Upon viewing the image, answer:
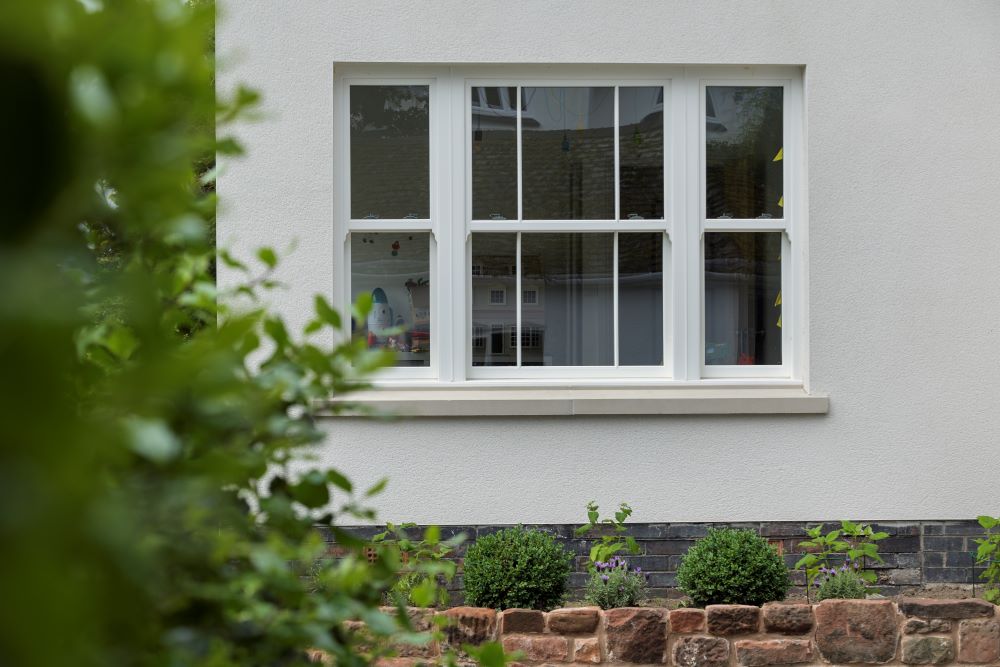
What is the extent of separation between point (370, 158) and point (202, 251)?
4.06m

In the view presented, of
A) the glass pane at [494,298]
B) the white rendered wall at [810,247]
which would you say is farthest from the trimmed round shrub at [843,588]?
the glass pane at [494,298]

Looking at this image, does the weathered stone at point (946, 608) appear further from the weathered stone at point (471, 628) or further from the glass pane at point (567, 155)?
the glass pane at point (567, 155)

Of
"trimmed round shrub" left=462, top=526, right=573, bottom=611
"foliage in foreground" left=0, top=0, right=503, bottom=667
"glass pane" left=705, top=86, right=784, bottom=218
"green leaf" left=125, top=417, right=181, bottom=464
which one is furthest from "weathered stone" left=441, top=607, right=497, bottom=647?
"green leaf" left=125, top=417, right=181, bottom=464

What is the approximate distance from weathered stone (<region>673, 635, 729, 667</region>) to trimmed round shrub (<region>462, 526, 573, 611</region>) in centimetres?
57

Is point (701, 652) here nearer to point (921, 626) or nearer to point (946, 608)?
point (921, 626)

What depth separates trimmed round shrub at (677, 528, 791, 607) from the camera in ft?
13.8

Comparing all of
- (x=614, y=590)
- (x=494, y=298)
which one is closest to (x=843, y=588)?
(x=614, y=590)

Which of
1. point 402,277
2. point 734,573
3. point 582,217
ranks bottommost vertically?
point 734,573

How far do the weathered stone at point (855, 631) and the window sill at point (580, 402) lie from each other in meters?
1.30

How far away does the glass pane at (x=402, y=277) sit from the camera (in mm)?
5250

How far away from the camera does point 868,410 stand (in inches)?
203

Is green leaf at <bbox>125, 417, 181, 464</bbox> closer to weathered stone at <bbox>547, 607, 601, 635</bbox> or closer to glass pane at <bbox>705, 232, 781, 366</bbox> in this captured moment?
weathered stone at <bbox>547, 607, 601, 635</bbox>

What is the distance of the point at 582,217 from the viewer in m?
5.29

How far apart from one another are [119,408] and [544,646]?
145 inches
